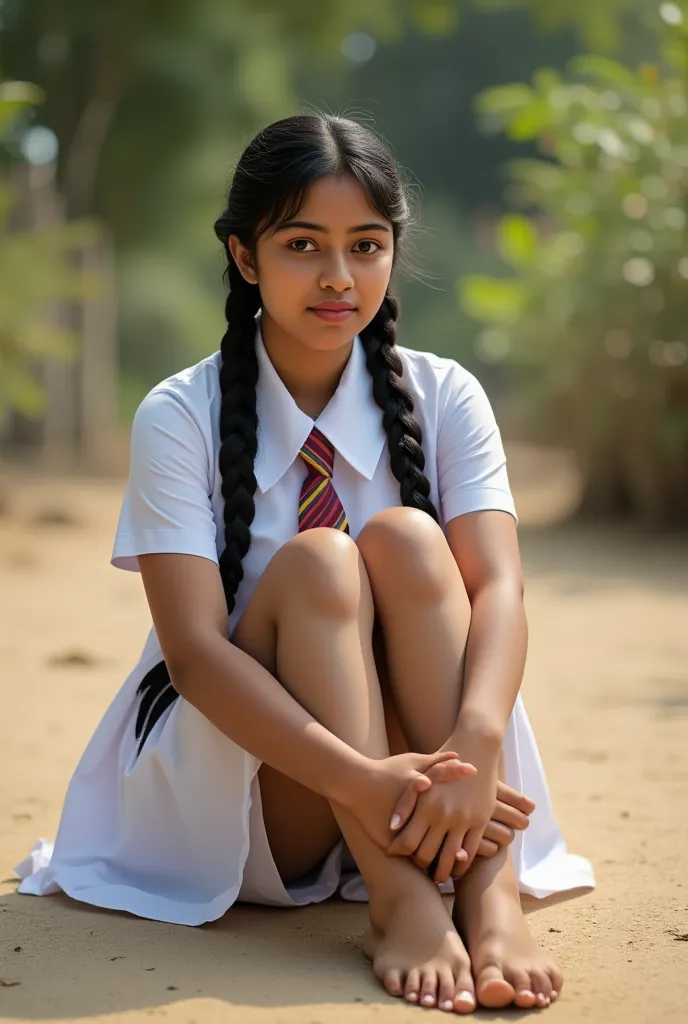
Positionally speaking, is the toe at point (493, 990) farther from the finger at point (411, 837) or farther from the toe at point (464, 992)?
the finger at point (411, 837)

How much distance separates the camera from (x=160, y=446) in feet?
6.92

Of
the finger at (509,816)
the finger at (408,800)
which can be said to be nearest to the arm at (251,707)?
the finger at (408,800)

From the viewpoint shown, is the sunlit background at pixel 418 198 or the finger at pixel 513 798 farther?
the sunlit background at pixel 418 198

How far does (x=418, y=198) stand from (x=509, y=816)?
3.74 feet

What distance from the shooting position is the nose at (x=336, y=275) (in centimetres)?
209

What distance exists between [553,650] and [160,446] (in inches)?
99.9

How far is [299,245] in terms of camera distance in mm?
2131

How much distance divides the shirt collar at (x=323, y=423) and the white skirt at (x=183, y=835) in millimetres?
393

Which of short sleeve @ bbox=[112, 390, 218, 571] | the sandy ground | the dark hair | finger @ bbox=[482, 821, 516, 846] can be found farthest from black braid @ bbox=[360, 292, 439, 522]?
the sandy ground

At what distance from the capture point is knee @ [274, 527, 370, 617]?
193 cm

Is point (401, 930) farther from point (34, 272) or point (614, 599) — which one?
point (34, 272)

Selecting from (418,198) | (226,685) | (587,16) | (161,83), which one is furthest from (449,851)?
(161,83)

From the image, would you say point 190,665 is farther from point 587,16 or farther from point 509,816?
point 587,16

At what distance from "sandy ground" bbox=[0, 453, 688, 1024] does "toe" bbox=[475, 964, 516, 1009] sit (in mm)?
18
